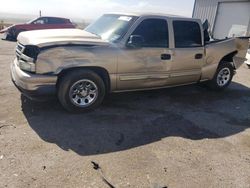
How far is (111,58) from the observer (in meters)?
4.80

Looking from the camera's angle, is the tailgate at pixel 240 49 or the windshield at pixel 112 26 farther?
the tailgate at pixel 240 49

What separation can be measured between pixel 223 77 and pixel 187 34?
1.94 meters

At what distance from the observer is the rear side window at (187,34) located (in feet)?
18.5

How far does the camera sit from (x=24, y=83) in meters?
4.32

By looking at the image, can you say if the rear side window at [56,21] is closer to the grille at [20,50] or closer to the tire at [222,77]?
the tire at [222,77]

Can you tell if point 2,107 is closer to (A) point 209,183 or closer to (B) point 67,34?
(B) point 67,34

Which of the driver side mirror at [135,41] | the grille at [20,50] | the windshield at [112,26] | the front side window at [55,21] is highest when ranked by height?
the windshield at [112,26]

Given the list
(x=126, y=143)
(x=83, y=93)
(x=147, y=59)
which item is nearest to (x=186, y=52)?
(x=147, y=59)

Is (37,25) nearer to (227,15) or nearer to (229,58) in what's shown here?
(227,15)

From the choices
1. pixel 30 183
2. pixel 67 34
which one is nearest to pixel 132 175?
pixel 30 183

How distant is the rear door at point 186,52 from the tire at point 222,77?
0.82 m

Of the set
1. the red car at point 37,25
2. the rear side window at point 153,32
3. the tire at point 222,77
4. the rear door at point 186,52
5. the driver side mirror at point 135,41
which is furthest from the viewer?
the red car at point 37,25

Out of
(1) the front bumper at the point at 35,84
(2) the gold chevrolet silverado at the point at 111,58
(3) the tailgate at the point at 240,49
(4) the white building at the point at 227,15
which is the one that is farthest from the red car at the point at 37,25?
(1) the front bumper at the point at 35,84

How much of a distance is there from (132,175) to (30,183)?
1143 millimetres
